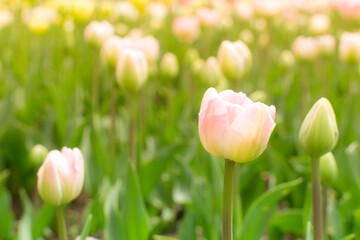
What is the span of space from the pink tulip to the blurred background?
9.9 inches

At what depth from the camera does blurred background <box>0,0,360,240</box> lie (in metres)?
1.19

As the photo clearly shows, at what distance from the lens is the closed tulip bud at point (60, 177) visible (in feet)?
2.60

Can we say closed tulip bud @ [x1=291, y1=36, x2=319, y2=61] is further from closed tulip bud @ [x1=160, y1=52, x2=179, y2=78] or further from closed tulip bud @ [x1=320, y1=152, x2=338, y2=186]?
closed tulip bud @ [x1=320, y1=152, x2=338, y2=186]

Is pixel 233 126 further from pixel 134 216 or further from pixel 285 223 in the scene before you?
pixel 285 223

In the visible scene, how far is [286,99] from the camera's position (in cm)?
215

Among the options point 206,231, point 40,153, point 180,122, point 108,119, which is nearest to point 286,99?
point 180,122

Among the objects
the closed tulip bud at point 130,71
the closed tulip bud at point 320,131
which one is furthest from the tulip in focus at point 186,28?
the closed tulip bud at point 320,131

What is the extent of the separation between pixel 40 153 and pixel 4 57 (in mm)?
1514

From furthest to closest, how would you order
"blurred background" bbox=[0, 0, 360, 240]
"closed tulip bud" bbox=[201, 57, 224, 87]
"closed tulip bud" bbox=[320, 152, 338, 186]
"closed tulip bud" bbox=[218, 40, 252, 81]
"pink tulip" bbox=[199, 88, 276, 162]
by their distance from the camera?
"closed tulip bud" bbox=[201, 57, 224, 87] < "closed tulip bud" bbox=[218, 40, 252, 81] < "blurred background" bbox=[0, 0, 360, 240] < "closed tulip bud" bbox=[320, 152, 338, 186] < "pink tulip" bbox=[199, 88, 276, 162]

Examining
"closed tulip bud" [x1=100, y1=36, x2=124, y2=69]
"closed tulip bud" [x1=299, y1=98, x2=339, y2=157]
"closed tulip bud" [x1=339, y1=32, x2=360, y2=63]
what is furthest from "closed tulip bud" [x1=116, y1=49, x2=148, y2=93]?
"closed tulip bud" [x1=339, y1=32, x2=360, y2=63]

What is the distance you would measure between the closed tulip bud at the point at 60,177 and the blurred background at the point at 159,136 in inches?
9.6

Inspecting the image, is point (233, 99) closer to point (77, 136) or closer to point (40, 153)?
point (40, 153)

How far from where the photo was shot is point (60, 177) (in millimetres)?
797

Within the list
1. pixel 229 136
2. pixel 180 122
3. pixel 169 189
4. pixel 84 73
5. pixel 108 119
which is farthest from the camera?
pixel 84 73
